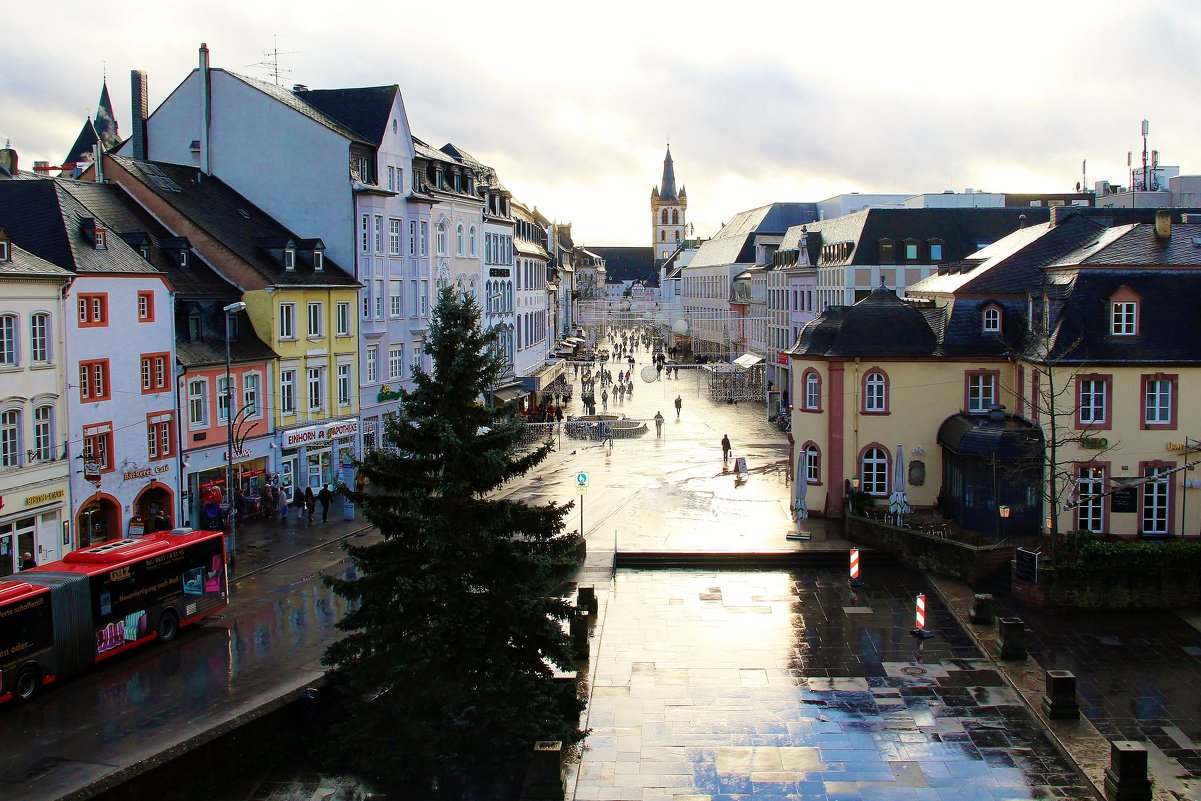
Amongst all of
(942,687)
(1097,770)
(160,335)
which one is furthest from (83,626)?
(1097,770)

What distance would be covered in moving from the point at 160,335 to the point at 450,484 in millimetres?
18317

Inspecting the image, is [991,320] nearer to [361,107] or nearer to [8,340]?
[361,107]

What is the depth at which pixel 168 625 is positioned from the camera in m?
27.5

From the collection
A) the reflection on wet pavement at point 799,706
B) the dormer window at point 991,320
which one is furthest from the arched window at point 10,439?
the dormer window at point 991,320

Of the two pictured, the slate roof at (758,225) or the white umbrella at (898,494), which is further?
the slate roof at (758,225)

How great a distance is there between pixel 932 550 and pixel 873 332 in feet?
30.8

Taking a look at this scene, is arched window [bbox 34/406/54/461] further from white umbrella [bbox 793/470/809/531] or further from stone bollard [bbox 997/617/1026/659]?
stone bollard [bbox 997/617/1026/659]

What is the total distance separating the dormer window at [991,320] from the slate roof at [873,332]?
1664 mm

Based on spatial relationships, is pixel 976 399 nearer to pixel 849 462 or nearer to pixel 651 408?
pixel 849 462

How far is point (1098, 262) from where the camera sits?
37.5m

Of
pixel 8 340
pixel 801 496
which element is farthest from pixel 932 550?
pixel 8 340

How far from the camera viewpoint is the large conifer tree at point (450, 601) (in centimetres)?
2084

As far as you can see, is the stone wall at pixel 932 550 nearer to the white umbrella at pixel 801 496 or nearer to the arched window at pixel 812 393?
the white umbrella at pixel 801 496

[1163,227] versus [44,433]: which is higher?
[1163,227]
